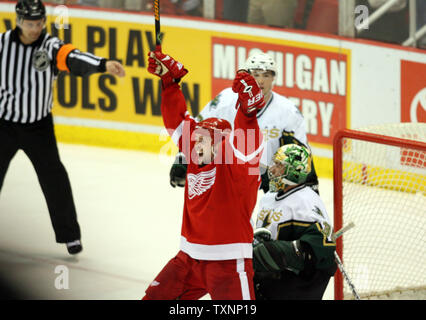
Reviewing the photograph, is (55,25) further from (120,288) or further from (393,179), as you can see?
(393,179)

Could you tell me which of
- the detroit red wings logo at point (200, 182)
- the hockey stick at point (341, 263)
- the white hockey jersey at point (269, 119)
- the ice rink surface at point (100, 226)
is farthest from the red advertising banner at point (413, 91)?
the detroit red wings logo at point (200, 182)

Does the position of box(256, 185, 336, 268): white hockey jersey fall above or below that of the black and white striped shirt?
below

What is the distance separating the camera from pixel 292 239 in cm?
441

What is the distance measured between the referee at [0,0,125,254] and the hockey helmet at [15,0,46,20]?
0.05ft

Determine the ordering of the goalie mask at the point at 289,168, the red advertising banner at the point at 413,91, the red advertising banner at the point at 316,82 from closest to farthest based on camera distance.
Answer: the goalie mask at the point at 289,168 → the red advertising banner at the point at 413,91 → the red advertising banner at the point at 316,82

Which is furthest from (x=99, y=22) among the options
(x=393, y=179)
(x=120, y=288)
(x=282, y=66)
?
(x=393, y=179)

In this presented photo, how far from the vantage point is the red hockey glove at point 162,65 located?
14.1 ft

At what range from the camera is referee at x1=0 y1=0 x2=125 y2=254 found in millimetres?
6195

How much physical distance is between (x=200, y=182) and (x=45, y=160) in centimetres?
230

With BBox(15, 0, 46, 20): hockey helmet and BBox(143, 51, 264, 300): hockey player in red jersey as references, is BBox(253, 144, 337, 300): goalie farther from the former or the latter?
BBox(15, 0, 46, 20): hockey helmet

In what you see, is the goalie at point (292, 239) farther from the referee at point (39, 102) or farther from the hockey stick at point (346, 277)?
the referee at point (39, 102)

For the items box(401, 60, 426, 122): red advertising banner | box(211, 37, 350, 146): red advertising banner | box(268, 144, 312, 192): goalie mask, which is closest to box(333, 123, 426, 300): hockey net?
box(268, 144, 312, 192): goalie mask

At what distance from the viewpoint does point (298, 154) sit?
4473mm

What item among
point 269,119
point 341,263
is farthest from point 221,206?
point 269,119
